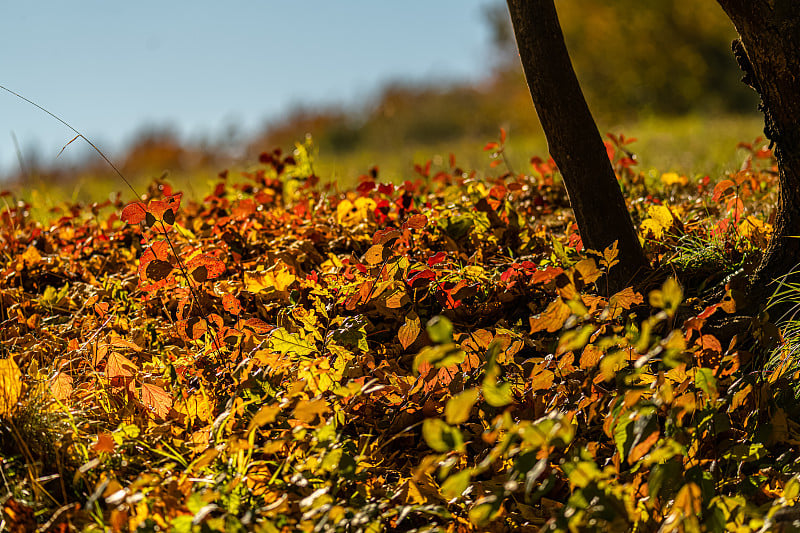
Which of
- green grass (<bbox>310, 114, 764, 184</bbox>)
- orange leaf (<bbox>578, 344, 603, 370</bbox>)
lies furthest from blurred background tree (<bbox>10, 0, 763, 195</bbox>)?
orange leaf (<bbox>578, 344, 603, 370</bbox>)

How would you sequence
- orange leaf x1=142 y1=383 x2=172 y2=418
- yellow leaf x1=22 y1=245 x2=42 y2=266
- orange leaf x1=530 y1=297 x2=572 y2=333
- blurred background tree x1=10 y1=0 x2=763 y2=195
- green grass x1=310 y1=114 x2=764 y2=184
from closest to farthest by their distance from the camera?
orange leaf x1=530 y1=297 x2=572 y2=333 → orange leaf x1=142 y1=383 x2=172 y2=418 → yellow leaf x1=22 y1=245 x2=42 y2=266 → green grass x1=310 y1=114 x2=764 y2=184 → blurred background tree x1=10 y1=0 x2=763 y2=195

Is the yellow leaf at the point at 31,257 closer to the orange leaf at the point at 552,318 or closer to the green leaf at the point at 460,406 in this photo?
the orange leaf at the point at 552,318

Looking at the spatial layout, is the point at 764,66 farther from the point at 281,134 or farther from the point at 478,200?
the point at 281,134

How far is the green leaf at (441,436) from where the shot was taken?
4.59ft

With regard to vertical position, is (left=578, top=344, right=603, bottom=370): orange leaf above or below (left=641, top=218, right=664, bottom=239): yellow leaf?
below

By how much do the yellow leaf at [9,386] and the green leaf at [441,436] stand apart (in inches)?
49.2

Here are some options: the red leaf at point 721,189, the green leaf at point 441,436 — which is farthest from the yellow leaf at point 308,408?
the red leaf at point 721,189

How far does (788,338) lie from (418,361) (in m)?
1.45

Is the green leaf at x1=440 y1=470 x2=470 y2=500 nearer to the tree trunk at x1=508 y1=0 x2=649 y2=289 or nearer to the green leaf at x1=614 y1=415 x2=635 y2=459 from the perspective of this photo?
the green leaf at x1=614 y1=415 x2=635 y2=459

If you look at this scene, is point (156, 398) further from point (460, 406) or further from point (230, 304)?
point (460, 406)

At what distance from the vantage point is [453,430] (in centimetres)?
142

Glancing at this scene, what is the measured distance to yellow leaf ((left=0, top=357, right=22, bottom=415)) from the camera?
6.48 feet

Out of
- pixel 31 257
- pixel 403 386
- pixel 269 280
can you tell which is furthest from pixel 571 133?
pixel 31 257

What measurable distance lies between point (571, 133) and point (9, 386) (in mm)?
1931
